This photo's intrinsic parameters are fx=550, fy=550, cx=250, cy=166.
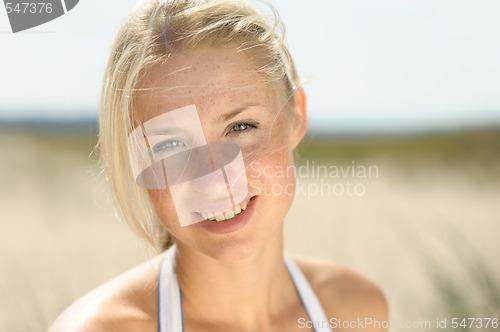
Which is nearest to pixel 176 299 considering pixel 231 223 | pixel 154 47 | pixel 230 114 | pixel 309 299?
pixel 231 223

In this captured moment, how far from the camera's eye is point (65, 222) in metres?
7.54

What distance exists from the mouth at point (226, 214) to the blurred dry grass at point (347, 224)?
0.38m

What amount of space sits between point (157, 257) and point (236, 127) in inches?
21.7

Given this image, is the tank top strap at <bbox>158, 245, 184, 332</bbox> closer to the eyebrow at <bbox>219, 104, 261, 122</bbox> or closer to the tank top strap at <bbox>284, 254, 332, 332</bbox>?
the tank top strap at <bbox>284, 254, 332, 332</bbox>

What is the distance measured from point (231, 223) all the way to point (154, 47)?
48cm

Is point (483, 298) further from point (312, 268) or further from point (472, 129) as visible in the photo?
point (472, 129)

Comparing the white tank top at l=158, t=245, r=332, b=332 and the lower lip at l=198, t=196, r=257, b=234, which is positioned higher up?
the lower lip at l=198, t=196, r=257, b=234

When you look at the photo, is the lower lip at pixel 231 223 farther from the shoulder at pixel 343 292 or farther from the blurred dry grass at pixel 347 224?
the shoulder at pixel 343 292

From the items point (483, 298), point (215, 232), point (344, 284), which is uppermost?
point (215, 232)

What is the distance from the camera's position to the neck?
61.6 inches

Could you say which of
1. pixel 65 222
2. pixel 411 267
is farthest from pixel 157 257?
pixel 65 222

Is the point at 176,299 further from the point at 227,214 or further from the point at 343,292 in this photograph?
the point at 343,292

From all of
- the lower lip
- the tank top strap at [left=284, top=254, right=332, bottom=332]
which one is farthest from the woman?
the tank top strap at [left=284, top=254, right=332, bottom=332]

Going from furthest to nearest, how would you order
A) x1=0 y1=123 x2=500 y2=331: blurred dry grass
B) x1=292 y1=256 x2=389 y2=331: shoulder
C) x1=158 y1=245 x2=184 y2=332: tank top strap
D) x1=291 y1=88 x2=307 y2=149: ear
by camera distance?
x1=0 y1=123 x2=500 y2=331: blurred dry grass → x1=292 y1=256 x2=389 y2=331: shoulder → x1=291 y1=88 x2=307 y2=149: ear → x1=158 y1=245 x2=184 y2=332: tank top strap
